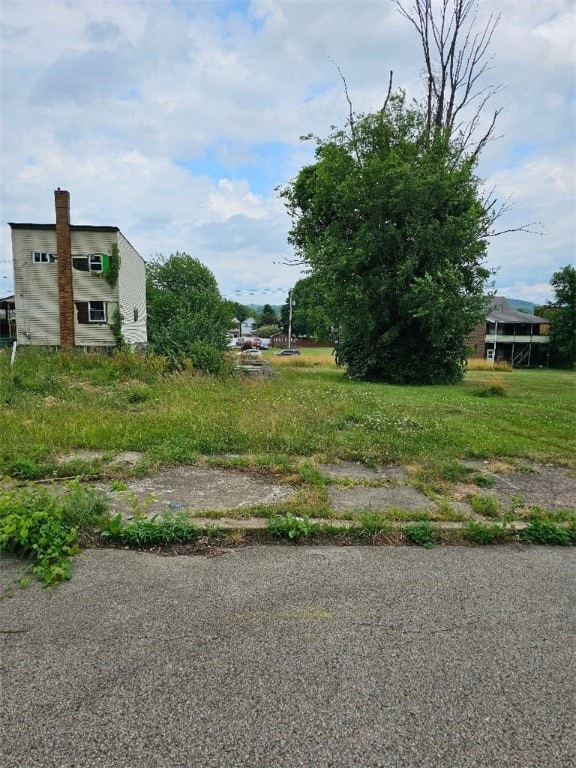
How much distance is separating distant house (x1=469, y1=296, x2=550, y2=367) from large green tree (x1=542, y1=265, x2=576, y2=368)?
2.36 m

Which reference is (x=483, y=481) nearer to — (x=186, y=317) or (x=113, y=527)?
(x=113, y=527)

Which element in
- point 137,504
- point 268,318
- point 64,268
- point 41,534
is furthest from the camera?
point 268,318

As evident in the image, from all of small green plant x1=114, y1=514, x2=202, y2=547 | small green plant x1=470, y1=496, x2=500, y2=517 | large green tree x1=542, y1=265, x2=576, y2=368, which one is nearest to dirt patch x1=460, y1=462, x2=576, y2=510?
small green plant x1=470, y1=496, x2=500, y2=517

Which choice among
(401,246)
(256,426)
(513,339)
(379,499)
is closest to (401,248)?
(401,246)

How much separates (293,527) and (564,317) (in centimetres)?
4488

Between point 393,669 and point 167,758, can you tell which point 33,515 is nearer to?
point 167,758

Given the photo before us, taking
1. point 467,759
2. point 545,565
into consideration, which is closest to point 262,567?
point 467,759

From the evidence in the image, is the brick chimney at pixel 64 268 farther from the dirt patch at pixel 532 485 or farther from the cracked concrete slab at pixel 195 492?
the dirt patch at pixel 532 485

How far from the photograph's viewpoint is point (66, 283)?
22.8m

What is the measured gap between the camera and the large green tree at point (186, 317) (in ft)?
51.0

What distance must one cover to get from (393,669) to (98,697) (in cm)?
115

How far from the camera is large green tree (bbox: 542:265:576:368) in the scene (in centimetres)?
3975

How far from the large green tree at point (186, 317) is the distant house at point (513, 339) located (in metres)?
28.1

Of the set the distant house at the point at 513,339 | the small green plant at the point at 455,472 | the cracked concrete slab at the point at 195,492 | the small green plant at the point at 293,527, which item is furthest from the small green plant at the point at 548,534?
the distant house at the point at 513,339
